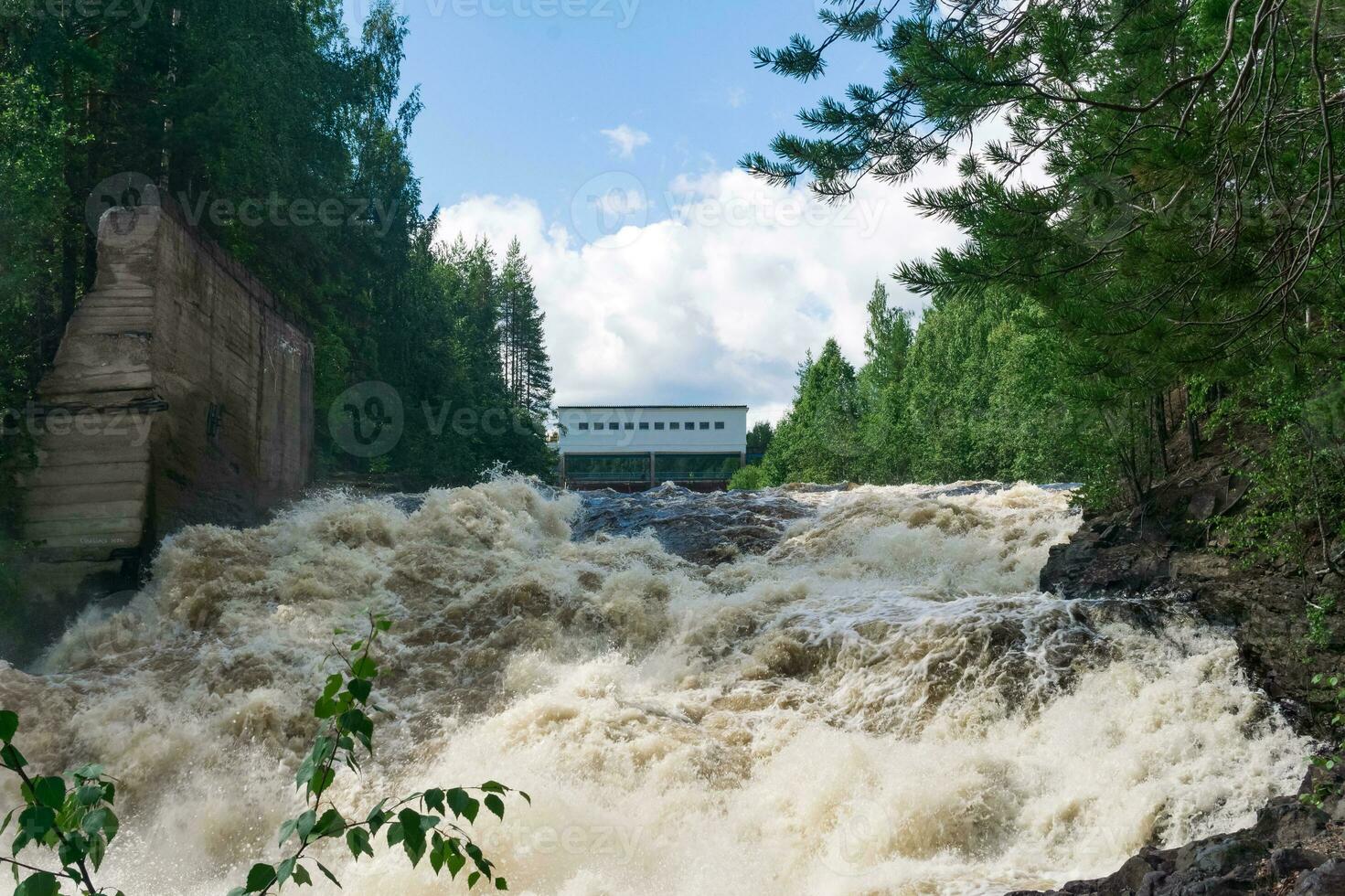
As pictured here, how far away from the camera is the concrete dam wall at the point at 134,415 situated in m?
11.8

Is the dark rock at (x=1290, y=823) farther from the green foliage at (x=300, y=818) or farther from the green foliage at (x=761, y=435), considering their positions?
the green foliage at (x=761, y=435)

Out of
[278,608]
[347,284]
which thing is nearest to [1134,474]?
[278,608]

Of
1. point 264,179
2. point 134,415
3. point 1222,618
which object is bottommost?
point 1222,618

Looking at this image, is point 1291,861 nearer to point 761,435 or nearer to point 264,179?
point 264,179

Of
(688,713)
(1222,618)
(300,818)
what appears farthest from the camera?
(688,713)

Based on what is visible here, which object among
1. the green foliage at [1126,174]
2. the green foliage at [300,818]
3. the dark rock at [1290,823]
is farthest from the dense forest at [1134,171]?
the green foliage at [300,818]

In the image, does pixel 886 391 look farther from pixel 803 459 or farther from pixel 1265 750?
pixel 1265 750

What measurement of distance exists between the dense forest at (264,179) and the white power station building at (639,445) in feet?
50.9

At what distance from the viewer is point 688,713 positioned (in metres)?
8.79

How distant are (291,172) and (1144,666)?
19905 millimetres

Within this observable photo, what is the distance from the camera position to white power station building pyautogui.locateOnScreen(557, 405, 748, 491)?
2254 inches

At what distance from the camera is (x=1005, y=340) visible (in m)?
35.0

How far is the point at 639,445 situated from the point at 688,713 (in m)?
48.6

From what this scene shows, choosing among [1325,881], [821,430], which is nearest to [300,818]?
[1325,881]
